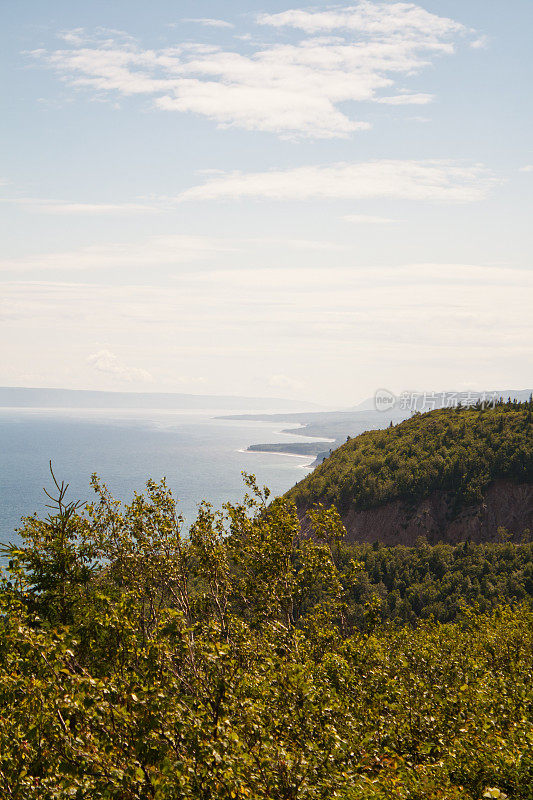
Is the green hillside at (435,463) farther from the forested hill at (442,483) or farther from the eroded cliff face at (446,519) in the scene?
the eroded cliff face at (446,519)

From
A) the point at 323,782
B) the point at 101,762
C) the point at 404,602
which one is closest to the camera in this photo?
the point at 101,762

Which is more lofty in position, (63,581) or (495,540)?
(63,581)

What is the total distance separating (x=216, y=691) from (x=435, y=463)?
146430mm

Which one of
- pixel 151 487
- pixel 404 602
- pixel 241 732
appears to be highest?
pixel 151 487

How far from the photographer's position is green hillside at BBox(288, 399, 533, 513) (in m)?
145

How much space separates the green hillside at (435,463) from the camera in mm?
144875

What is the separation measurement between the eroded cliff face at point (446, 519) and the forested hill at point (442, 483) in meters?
0.24

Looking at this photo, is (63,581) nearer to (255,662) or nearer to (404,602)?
(255,662)

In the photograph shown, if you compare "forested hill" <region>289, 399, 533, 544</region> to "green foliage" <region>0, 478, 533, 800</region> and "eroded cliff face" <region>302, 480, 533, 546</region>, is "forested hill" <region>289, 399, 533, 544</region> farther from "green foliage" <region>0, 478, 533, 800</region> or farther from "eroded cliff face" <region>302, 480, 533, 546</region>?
"green foliage" <region>0, 478, 533, 800</region>

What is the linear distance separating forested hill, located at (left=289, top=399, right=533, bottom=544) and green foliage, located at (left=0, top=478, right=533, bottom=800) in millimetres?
112495

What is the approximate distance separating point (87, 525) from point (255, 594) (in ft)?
30.1

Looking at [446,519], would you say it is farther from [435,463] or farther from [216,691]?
[216,691]

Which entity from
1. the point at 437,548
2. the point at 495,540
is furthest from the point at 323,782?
the point at 495,540

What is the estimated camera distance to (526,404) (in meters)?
171
